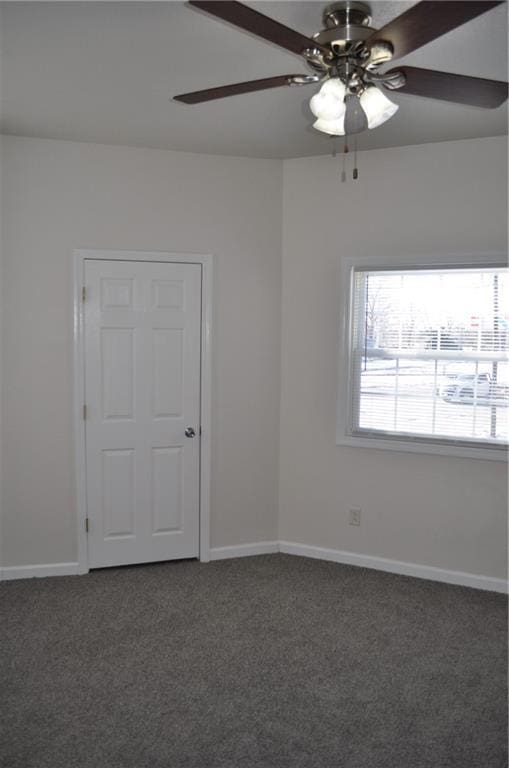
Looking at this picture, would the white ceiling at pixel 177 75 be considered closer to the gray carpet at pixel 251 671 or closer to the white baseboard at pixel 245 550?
the gray carpet at pixel 251 671

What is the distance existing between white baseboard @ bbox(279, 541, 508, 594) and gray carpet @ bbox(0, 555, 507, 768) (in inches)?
2.9

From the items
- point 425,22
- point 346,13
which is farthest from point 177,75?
point 425,22

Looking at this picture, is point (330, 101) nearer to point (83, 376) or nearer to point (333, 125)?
point (333, 125)

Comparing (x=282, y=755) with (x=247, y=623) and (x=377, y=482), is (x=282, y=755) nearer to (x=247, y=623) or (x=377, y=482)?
(x=247, y=623)

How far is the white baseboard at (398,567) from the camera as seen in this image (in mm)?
3660

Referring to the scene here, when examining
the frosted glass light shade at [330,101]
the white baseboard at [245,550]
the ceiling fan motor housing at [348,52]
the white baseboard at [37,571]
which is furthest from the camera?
the white baseboard at [245,550]

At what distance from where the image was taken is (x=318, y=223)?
3.98m

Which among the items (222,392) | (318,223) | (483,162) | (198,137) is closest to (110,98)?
(198,137)

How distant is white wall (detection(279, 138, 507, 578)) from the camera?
3.60 m

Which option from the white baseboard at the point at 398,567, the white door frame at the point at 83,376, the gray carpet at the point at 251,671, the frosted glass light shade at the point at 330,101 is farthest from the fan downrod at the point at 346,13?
the white baseboard at the point at 398,567

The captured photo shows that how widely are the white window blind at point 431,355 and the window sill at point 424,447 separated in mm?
33

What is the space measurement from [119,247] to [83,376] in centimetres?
86

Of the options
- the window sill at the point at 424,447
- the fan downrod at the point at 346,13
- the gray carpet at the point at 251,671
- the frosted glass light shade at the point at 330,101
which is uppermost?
the fan downrod at the point at 346,13

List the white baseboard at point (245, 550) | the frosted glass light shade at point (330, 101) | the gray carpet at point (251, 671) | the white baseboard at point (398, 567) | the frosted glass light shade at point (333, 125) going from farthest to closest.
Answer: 1. the white baseboard at point (245, 550)
2. the white baseboard at point (398, 567)
3. the gray carpet at point (251, 671)
4. the frosted glass light shade at point (333, 125)
5. the frosted glass light shade at point (330, 101)
